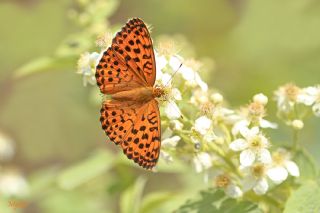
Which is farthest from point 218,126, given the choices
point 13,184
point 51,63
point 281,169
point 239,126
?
point 13,184

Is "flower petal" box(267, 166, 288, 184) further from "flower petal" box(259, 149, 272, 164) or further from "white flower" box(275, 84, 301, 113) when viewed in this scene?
"white flower" box(275, 84, 301, 113)

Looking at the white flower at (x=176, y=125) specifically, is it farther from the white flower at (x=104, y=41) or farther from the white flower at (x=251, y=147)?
the white flower at (x=104, y=41)

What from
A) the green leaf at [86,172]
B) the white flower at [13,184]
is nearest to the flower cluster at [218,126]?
the green leaf at [86,172]

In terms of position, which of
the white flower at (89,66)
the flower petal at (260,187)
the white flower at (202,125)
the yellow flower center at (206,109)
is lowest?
the flower petal at (260,187)

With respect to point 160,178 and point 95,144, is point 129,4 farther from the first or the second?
point 160,178

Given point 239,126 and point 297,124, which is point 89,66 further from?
point 297,124

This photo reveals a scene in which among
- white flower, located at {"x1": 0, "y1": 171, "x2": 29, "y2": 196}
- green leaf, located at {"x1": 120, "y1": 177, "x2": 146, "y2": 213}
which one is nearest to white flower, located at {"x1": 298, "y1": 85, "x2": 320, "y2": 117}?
green leaf, located at {"x1": 120, "y1": 177, "x2": 146, "y2": 213}

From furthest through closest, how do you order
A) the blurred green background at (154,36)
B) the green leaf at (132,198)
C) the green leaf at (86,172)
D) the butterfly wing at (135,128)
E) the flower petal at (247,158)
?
the blurred green background at (154,36), the green leaf at (86,172), the green leaf at (132,198), the flower petal at (247,158), the butterfly wing at (135,128)
